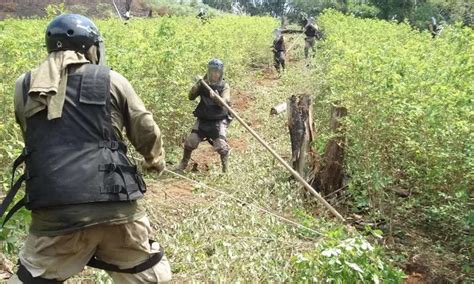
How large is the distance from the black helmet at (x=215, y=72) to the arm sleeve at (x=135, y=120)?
4.10 metres

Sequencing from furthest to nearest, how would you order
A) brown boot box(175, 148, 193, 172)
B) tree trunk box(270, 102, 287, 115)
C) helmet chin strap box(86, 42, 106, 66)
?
tree trunk box(270, 102, 287, 115), brown boot box(175, 148, 193, 172), helmet chin strap box(86, 42, 106, 66)

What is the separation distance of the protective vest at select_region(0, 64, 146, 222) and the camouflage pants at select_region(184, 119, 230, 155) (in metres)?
4.43

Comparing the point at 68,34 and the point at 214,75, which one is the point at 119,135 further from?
the point at 214,75

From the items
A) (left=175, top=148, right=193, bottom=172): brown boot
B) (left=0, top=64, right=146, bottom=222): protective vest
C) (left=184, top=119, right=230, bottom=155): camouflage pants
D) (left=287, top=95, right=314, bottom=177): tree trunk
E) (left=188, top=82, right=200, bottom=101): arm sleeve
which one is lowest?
(left=175, top=148, right=193, bottom=172): brown boot

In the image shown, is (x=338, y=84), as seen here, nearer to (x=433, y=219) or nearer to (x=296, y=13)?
(x=433, y=219)

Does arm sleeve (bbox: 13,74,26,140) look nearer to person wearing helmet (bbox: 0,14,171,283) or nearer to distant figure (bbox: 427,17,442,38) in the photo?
person wearing helmet (bbox: 0,14,171,283)

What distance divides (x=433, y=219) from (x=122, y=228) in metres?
3.28

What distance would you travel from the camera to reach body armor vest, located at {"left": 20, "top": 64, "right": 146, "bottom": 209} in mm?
2594

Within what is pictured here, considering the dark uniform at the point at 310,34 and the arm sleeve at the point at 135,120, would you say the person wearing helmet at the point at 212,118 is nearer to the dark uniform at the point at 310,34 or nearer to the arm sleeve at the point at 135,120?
the arm sleeve at the point at 135,120

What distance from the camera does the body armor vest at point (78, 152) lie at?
2594 mm

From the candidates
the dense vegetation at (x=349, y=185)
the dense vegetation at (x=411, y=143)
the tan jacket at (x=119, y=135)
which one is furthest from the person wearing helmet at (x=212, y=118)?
the tan jacket at (x=119, y=135)

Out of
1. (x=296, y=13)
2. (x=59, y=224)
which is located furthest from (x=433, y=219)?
(x=296, y=13)

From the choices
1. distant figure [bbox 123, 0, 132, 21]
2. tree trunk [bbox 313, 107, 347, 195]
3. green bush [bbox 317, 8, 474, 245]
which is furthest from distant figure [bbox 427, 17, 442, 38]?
tree trunk [bbox 313, 107, 347, 195]

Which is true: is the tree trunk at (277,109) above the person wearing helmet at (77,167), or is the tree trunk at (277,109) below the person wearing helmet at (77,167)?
below
